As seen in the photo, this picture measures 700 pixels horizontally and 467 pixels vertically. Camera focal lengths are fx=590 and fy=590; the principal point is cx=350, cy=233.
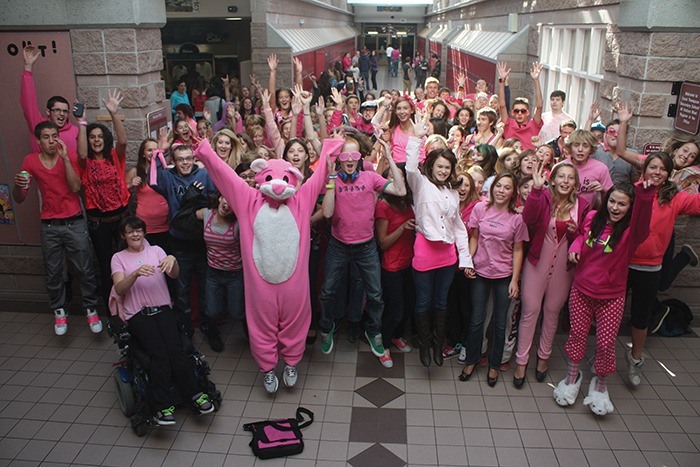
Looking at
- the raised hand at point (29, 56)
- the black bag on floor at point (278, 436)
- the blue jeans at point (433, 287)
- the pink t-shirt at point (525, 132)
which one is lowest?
the black bag on floor at point (278, 436)

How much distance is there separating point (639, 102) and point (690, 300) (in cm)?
207

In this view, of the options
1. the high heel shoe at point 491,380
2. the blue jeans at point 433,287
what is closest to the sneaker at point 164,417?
Answer: the blue jeans at point 433,287

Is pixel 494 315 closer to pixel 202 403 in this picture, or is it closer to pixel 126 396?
pixel 202 403

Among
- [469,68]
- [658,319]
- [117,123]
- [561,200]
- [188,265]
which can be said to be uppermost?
[469,68]

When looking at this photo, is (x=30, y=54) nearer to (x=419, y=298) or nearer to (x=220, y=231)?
(x=220, y=231)

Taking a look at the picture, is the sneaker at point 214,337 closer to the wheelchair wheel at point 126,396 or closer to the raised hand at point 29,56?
the wheelchair wheel at point 126,396

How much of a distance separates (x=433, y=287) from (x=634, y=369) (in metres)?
1.78

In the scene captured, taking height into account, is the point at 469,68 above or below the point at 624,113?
above

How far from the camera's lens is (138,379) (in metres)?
4.22

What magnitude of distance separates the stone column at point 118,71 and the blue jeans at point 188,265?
1.50 metres

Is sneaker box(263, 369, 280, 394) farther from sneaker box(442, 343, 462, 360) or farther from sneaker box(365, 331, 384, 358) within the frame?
sneaker box(442, 343, 462, 360)

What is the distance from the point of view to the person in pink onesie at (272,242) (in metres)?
4.35

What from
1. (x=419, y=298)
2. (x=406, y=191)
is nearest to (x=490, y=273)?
(x=419, y=298)

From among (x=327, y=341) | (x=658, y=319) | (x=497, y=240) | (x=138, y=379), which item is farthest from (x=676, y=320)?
(x=138, y=379)
